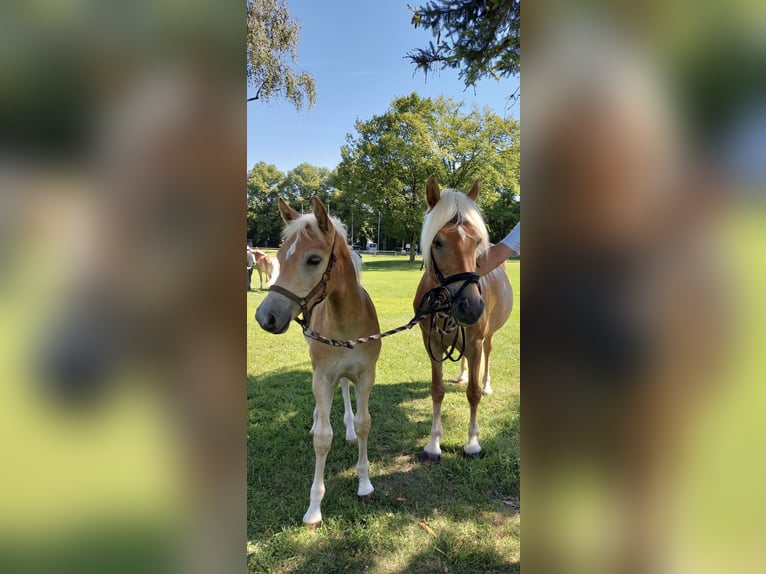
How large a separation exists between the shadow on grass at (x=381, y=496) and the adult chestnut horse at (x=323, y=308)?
0.22 meters

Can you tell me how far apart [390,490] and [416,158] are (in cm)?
2107

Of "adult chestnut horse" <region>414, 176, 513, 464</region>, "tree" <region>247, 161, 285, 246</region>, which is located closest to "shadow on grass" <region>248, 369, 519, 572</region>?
"adult chestnut horse" <region>414, 176, 513, 464</region>

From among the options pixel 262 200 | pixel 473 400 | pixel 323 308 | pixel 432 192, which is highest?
pixel 262 200

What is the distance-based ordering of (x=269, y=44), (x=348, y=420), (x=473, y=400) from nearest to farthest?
(x=269, y=44)
(x=473, y=400)
(x=348, y=420)

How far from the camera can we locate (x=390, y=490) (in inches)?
124

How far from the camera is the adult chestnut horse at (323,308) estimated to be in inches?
94.3

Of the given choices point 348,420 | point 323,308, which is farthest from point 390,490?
point 323,308

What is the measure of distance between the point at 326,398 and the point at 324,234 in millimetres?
1294
